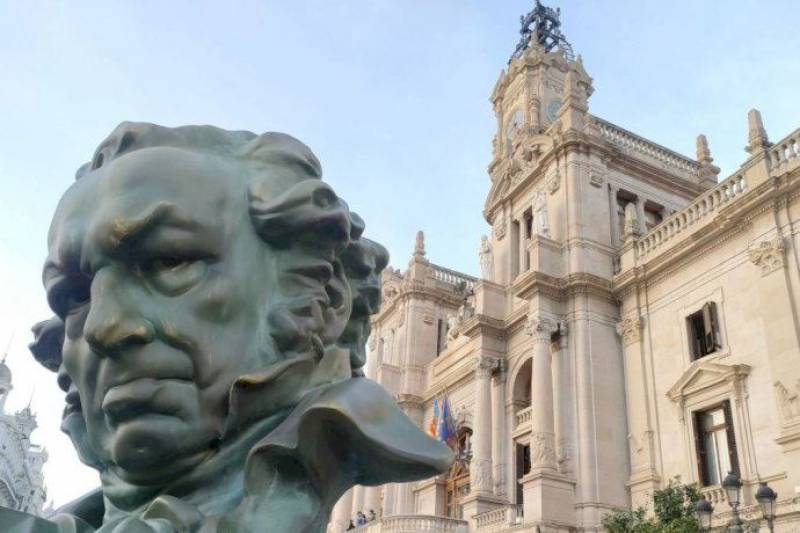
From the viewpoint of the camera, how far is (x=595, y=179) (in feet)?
67.5

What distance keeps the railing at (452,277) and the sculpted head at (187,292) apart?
2897 cm

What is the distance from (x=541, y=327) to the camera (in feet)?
60.9

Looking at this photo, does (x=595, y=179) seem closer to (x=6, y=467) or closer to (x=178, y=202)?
(x=178, y=202)

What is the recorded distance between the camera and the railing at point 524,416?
19.7m

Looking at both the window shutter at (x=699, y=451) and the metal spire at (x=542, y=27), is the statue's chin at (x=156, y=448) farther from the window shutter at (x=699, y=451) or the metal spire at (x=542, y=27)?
the metal spire at (x=542, y=27)

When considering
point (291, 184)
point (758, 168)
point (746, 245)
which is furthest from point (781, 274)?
point (291, 184)

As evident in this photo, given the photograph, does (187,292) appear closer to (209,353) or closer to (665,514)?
(209,353)

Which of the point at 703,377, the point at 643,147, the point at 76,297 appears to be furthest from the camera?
the point at 643,147

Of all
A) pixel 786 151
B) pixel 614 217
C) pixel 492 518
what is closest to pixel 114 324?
pixel 786 151

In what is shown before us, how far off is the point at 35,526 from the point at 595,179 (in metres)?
20.3

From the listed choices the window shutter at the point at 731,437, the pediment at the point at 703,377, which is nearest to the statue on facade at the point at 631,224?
the pediment at the point at 703,377

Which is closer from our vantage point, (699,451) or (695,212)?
(699,451)

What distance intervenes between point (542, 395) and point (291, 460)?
55.7ft

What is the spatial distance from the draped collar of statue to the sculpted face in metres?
0.05
